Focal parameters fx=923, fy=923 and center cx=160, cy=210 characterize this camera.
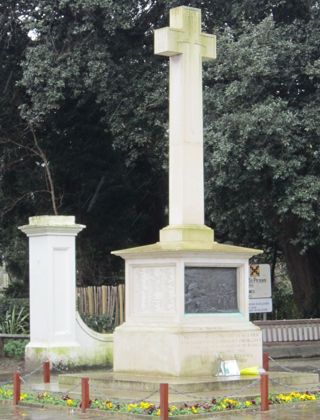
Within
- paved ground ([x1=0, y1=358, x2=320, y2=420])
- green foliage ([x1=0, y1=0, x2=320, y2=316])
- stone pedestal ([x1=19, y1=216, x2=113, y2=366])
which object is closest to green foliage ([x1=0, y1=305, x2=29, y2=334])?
stone pedestal ([x1=19, y1=216, x2=113, y2=366])

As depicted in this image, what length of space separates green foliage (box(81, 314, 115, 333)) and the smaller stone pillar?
5.45 feet

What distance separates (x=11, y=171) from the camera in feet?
101

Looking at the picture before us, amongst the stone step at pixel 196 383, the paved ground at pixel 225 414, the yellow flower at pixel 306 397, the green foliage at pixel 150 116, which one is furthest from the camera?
the green foliage at pixel 150 116

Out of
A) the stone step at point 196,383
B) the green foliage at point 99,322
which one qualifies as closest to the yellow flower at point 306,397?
the stone step at point 196,383

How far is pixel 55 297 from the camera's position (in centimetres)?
1986

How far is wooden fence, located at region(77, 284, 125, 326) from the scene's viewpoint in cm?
2198

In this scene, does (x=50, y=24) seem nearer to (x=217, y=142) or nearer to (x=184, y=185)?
(x=217, y=142)

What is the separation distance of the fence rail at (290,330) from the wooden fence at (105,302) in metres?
3.84

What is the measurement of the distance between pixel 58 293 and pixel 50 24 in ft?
29.6

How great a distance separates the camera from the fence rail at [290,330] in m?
24.1

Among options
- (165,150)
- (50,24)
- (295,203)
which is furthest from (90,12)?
(295,203)

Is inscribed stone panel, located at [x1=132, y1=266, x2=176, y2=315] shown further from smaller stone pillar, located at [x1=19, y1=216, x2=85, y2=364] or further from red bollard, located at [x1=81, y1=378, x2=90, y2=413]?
smaller stone pillar, located at [x1=19, y1=216, x2=85, y2=364]

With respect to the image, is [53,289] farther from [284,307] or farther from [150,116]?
[284,307]

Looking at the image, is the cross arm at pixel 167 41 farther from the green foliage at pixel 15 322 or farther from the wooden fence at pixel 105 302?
the green foliage at pixel 15 322
